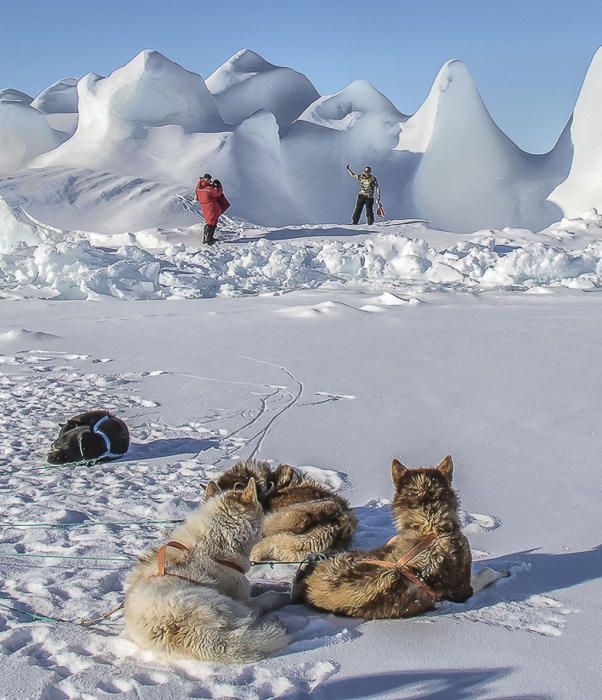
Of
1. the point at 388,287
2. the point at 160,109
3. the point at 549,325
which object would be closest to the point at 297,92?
the point at 160,109

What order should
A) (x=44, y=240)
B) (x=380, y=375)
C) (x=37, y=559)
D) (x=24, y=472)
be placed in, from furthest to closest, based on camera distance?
1. (x=44, y=240)
2. (x=380, y=375)
3. (x=24, y=472)
4. (x=37, y=559)

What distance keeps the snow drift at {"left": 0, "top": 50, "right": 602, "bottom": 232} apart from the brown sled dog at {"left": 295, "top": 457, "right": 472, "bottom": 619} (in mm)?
15187

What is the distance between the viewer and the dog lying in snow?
11.9ft

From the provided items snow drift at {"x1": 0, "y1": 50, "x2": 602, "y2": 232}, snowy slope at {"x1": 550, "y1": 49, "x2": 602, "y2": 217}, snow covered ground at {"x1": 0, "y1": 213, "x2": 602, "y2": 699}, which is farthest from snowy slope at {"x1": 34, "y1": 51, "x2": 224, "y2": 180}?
snowy slope at {"x1": 550, "y1": 49, "x2": 602, "y2": 217}

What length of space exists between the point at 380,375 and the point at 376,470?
1803 mm

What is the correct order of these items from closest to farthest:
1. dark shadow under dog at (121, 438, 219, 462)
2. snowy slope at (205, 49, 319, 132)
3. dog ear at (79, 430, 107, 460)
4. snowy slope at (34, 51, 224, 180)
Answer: dog ear at (79, 430, 107, 460), dark shadow under dog at (121, 438, 219, 462), snowy slope at (34, 51, 224, 180), snowy slope at (205, 49, 319, 132)

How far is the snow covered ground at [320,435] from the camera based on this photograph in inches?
76.9

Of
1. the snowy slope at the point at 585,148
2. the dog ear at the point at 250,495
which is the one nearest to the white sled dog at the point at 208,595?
the dog ear at the point at 250,495

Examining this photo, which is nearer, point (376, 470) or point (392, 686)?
point (392, 686)

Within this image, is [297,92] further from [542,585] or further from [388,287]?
[542,585]

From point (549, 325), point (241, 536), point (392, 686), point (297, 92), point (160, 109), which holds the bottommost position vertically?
point (392, 686)

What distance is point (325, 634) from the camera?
81.7 inches

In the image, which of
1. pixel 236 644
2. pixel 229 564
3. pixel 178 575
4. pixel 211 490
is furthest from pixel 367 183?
pixel 236 644

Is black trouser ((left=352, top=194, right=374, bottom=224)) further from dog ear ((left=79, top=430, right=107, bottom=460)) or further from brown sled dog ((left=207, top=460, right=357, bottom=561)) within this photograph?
brown sled dog ((left=207, top=460, right=357, bottom=561))
